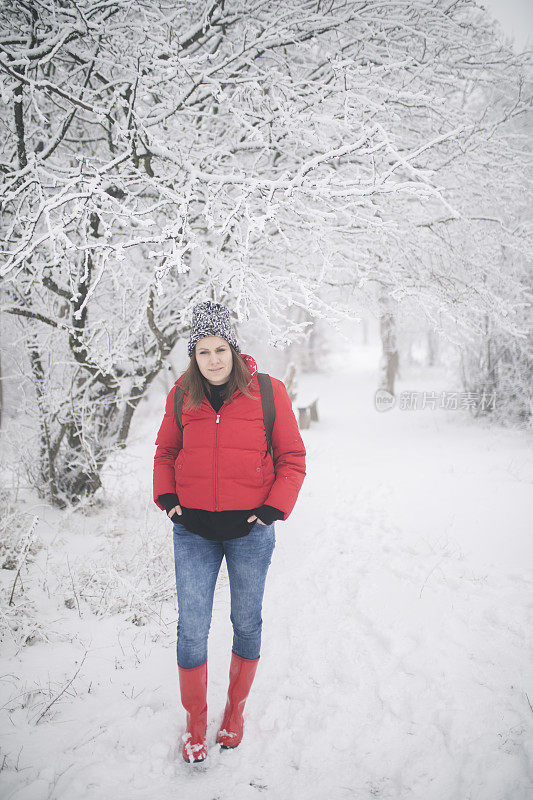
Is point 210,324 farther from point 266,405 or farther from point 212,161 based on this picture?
point 212,161

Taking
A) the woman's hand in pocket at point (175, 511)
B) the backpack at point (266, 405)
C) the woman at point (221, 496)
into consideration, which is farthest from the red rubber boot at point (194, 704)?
the backpack at point (266, 405)

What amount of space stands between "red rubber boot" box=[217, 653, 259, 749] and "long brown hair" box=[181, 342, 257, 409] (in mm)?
1424

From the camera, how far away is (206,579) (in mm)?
1923

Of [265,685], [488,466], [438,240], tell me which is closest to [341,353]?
[488,466]

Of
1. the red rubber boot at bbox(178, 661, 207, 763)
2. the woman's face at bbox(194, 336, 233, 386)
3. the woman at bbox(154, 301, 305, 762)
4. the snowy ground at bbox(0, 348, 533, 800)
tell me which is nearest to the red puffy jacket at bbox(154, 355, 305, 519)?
the woman at bbox(154, 301, 305, 762)

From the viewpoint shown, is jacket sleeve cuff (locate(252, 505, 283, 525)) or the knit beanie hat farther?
the knit beanie hat

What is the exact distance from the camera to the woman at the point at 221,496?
1.85 metres

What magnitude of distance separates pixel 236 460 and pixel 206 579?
66 centimetres

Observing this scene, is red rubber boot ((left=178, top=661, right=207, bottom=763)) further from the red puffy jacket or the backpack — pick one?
the backpack

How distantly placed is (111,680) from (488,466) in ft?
21.9

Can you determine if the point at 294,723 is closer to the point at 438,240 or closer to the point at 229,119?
the point at 438,240

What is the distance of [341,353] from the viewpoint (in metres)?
33.8

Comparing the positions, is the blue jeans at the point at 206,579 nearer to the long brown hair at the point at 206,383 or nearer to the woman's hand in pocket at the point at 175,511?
the woman's hand in pocket at the point at 175,511

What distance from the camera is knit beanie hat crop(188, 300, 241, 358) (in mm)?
2000
